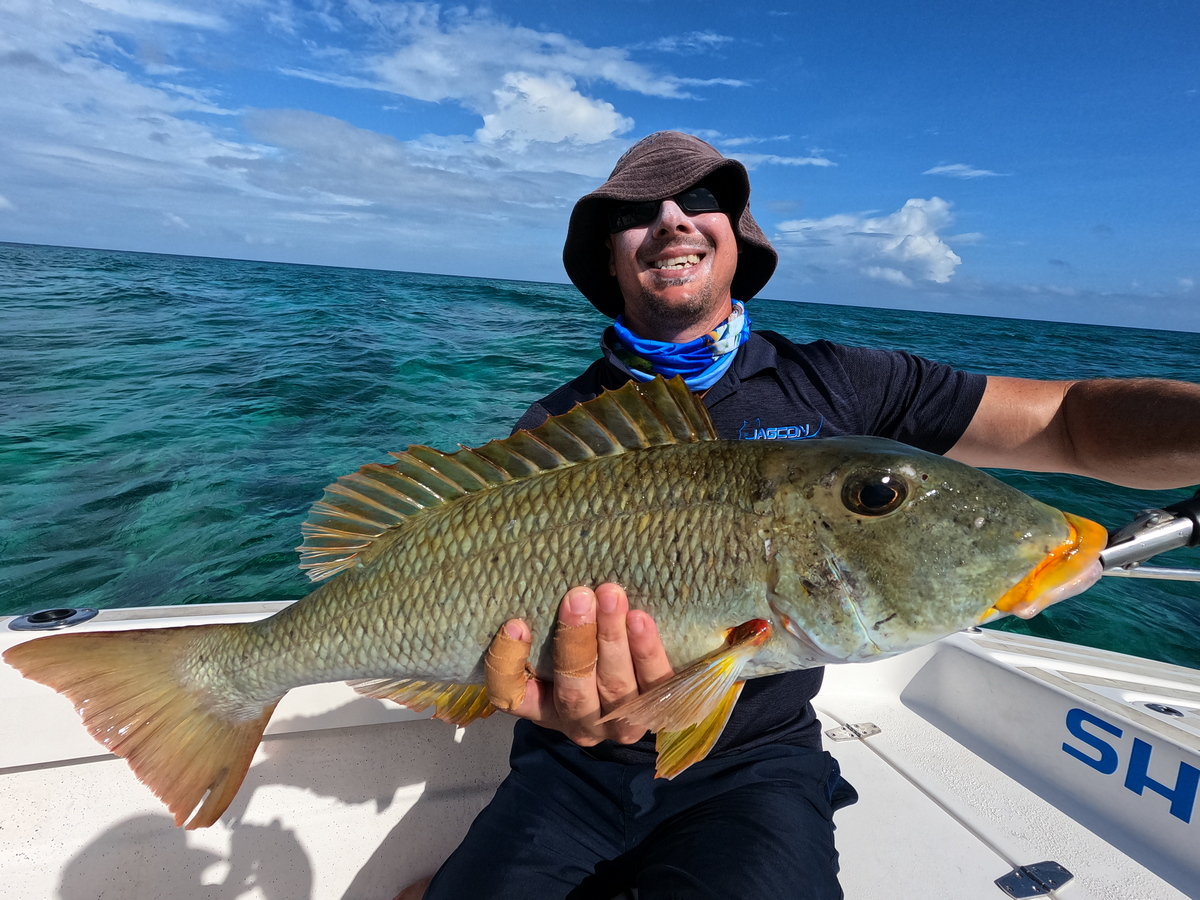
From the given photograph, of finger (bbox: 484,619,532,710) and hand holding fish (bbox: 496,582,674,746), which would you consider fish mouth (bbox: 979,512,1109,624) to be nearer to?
hand holding fish (bbox: 496,582,674,746)

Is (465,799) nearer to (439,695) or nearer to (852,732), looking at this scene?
(439,695)

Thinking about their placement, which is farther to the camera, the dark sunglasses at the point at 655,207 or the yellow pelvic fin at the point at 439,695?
the dark sunglasses at the point at 655,207

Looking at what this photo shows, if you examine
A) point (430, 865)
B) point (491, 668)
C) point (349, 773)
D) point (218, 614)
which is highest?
point (491, 668)

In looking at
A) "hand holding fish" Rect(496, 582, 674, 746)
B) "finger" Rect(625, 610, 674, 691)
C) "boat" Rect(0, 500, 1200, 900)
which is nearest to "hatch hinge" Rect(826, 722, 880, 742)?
"boat" Rect(0, 500, 1200, 900)

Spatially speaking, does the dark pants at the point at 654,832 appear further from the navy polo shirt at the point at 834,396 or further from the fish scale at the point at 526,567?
the fish scale at the point at 526,567

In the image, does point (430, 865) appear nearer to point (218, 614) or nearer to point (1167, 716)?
point (218, 614)

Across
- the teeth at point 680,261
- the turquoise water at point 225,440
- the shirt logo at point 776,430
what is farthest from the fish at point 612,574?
the turquoise water at point 225,440

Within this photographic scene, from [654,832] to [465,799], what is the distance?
129 centimetres

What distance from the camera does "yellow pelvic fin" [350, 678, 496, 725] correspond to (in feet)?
6.88

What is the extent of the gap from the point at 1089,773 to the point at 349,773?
3.35 metres

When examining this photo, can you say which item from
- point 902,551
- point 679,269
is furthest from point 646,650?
point 679,269

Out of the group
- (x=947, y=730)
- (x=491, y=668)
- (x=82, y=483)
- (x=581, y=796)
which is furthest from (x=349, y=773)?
(x=82, y=483)

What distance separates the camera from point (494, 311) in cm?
3050

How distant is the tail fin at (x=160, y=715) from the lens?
1.97m
